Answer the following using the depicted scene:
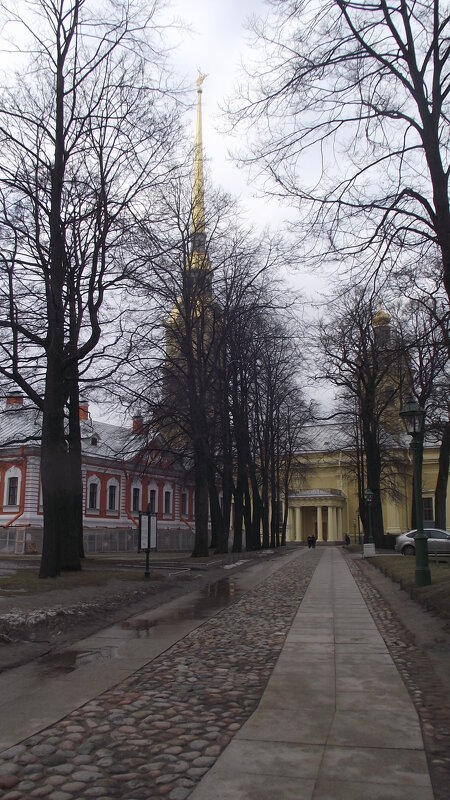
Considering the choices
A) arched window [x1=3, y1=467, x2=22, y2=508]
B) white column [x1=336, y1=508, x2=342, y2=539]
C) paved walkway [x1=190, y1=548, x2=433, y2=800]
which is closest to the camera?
paved walkway [x1=190, y1=548, x2=433, y2=800]

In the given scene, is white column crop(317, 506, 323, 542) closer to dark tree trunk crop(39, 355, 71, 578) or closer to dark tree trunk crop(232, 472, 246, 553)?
dark tree trunk crop(232, 472, 246, 553)

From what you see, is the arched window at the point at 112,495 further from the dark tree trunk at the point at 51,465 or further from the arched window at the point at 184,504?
the dark tree trunk at the point at 51,465

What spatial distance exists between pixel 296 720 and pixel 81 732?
1.77 meters

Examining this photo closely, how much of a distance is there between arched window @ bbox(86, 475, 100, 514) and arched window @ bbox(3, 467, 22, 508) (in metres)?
6.79

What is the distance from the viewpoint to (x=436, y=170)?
11922 mm

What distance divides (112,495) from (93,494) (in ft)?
8.51

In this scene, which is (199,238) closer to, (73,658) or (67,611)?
(67,611)

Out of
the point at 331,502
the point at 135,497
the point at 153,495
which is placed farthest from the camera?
the point at 331,502

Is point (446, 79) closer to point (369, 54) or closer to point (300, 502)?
point (369, 54)

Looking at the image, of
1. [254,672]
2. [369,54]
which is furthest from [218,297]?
[254,672]

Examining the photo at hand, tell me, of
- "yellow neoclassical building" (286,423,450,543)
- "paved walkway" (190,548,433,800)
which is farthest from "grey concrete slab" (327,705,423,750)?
"yellow neoclassical building" (286,423,450,543)

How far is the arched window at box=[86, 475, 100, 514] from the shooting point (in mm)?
53469

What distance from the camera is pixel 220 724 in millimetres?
5539

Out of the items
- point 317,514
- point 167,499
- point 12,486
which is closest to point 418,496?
point 12,486
